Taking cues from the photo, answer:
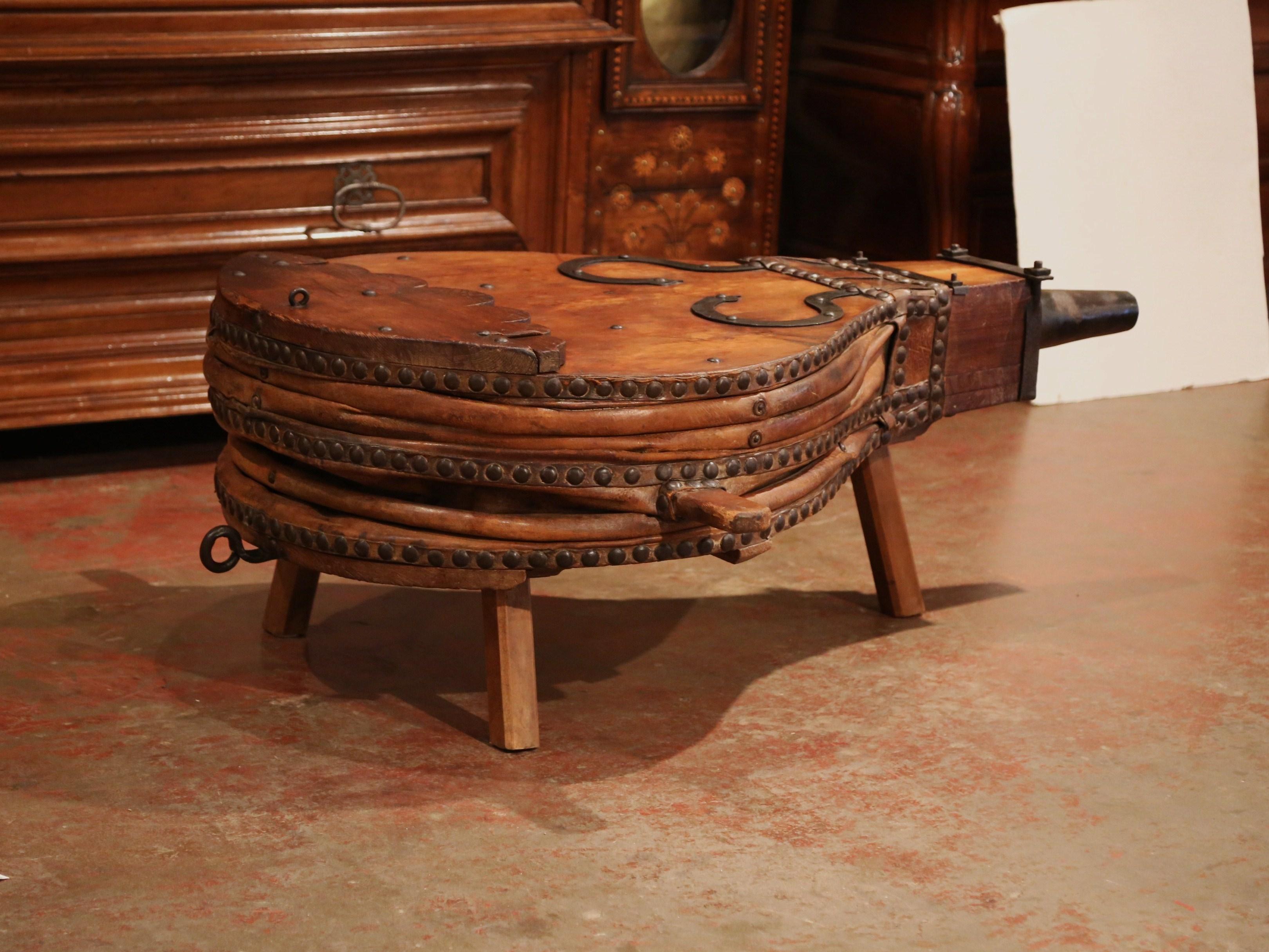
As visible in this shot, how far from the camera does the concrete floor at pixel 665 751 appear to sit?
169 cm

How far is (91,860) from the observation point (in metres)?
1.75

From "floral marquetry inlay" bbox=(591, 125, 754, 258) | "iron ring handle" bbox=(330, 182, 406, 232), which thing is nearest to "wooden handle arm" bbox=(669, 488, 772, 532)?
"iron ring handle" bbox=(330, 182, 406, 232)

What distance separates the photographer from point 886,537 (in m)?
2.48

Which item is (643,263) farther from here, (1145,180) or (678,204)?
(1145,180)

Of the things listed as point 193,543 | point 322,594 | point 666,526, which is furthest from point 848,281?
point 193,543

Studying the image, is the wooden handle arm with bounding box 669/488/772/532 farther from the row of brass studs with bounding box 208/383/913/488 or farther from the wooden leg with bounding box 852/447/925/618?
the wooden leg with bounding box 852/447/925/618

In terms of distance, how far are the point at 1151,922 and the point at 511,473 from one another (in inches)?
32.5

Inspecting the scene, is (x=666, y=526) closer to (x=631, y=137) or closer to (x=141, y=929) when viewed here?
(x=141, y=929)

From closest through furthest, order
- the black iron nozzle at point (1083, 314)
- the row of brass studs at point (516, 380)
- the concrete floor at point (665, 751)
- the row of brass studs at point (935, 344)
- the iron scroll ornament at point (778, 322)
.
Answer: the concrete floor at point (665, 751) → the row of brass studs at point (516, 380) → the iron scroll ornament at point (778, 322) → the row of brass studs at point (935, 344) → the black iron nozzle at point (1083, 314)

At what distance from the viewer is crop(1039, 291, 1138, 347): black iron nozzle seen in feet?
8.01

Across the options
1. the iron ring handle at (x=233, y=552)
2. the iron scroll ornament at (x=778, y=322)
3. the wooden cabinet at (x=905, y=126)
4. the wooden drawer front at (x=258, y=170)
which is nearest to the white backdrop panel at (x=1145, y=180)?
the wooden cabinet at (x=905, y=126)

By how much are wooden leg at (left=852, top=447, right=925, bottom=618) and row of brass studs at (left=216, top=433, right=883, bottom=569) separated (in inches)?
20.8

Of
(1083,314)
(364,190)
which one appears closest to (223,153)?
(364,190)

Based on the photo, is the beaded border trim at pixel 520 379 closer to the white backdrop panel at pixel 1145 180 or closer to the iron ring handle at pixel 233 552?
the iron ring handle at pixel 233 552
